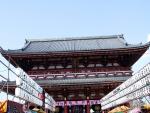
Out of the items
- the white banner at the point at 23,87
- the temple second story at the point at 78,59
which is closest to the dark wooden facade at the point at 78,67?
the temple second story at the point at 78,59

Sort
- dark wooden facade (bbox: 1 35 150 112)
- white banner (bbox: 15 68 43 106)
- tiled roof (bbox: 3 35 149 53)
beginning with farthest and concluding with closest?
tiled roof (bbox: 3 35 149 53)
dark wooden facade (bbox: 1 35 150 112)
white banner (bbox: 15 68 43 106)

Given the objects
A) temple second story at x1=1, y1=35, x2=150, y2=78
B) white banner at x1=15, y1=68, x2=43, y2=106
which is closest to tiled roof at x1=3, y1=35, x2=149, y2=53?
temple second story at x1=1, y1=35, x2=150, y2=78

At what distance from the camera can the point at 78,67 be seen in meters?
31.8

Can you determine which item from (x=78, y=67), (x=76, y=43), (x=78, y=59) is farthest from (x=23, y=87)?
(x=76, y=43)

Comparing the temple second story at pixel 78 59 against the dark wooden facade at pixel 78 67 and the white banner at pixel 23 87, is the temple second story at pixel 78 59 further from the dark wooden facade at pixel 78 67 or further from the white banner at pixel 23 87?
the white banner at pixel 23 87

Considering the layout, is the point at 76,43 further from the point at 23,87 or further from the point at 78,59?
the point at 23,87

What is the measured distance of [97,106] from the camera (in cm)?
3384

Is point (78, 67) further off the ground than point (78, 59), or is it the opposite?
point (78, 59)

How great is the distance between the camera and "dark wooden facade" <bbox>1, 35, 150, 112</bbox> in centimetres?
3027

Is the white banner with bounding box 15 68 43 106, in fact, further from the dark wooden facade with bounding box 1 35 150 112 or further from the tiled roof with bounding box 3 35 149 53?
the tiled roof with bounding box 3 35 149 53

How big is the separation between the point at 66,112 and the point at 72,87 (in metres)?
2.43

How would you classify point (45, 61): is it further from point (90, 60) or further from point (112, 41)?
point (112, 41)

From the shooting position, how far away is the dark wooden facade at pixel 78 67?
3027 cm

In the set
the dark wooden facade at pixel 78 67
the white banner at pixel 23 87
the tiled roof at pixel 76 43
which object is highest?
the tiled roof at pixel 76 43
